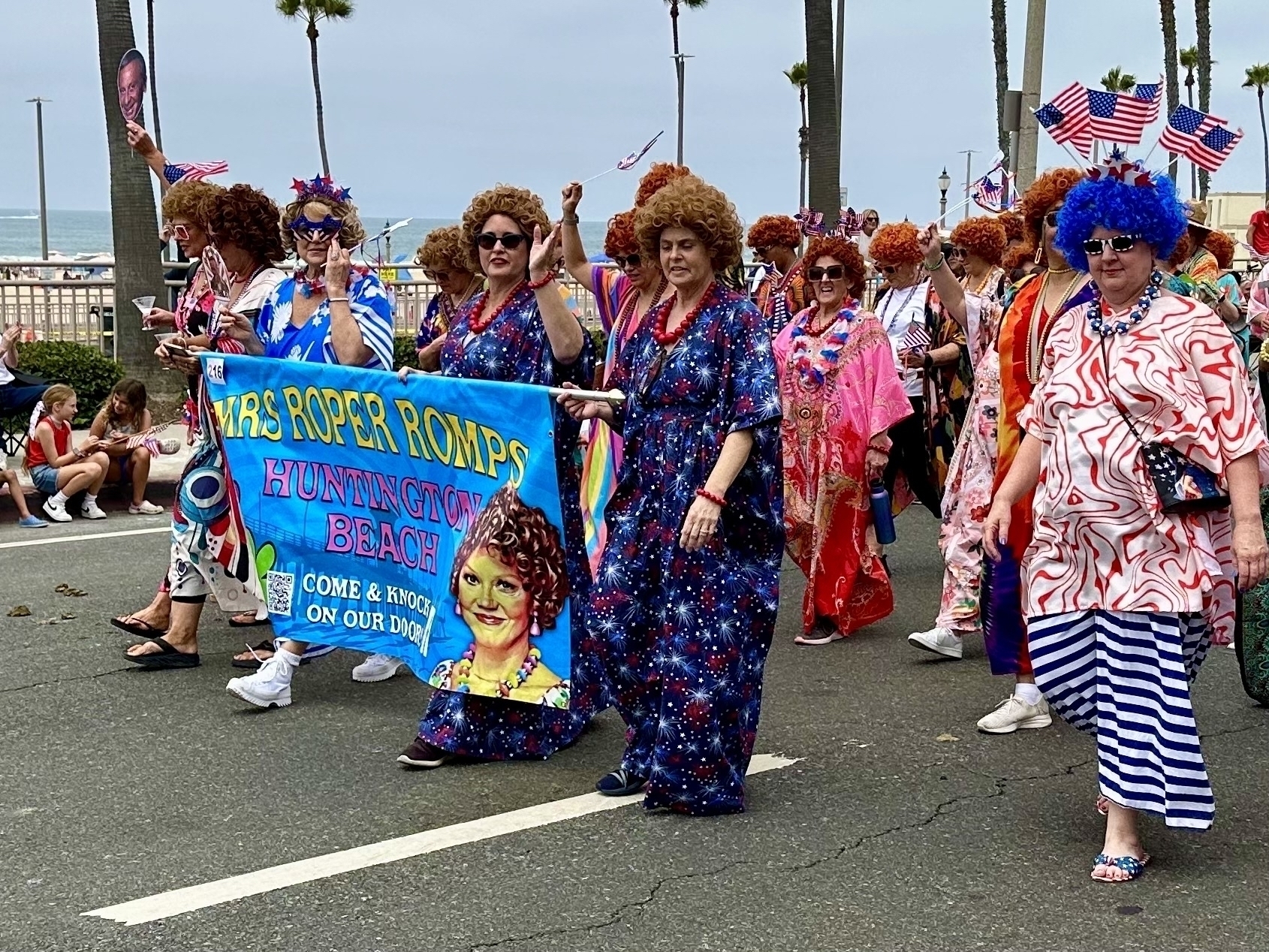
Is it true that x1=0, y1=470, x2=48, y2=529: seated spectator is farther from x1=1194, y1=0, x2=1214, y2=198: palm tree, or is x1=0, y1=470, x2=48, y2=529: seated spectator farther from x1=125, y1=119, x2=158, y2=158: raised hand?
x1=1194, y1=0, x2=1214, y2=198: palm tree

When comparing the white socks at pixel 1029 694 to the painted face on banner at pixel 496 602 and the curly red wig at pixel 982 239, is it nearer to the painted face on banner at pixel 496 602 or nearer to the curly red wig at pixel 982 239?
the painted face on banner at pixel 496 602

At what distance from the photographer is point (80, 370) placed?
14.6 meters

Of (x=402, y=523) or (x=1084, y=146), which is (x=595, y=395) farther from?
(x=1084, y=146)

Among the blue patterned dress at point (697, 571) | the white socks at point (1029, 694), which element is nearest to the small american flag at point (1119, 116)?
the blue patterned dress at point (697, 571)

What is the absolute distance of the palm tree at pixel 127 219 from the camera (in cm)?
1470

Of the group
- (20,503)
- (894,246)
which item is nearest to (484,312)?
(894,246)

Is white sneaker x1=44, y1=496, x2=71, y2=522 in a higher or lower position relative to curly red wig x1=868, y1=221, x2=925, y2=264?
lower

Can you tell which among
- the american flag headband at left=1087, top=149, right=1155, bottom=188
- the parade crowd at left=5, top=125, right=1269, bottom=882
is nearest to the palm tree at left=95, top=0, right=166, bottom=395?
the parade crowd at left=5, top=125, right=1269, bottom=882

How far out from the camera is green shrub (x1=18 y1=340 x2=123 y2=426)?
47.5 ft

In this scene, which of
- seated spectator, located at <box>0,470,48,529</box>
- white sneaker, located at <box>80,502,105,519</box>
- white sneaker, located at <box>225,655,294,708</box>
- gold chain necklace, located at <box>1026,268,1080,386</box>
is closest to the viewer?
gold chain necklace, located at <box>1026,268,1080,386</box>

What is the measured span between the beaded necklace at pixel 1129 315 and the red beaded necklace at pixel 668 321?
111 cm

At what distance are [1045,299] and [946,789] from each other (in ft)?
5.58

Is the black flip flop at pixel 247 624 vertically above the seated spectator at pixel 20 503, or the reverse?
the seated spectator at pixel 20 503

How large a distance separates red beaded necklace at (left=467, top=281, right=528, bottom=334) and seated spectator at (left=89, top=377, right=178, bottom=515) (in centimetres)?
591
